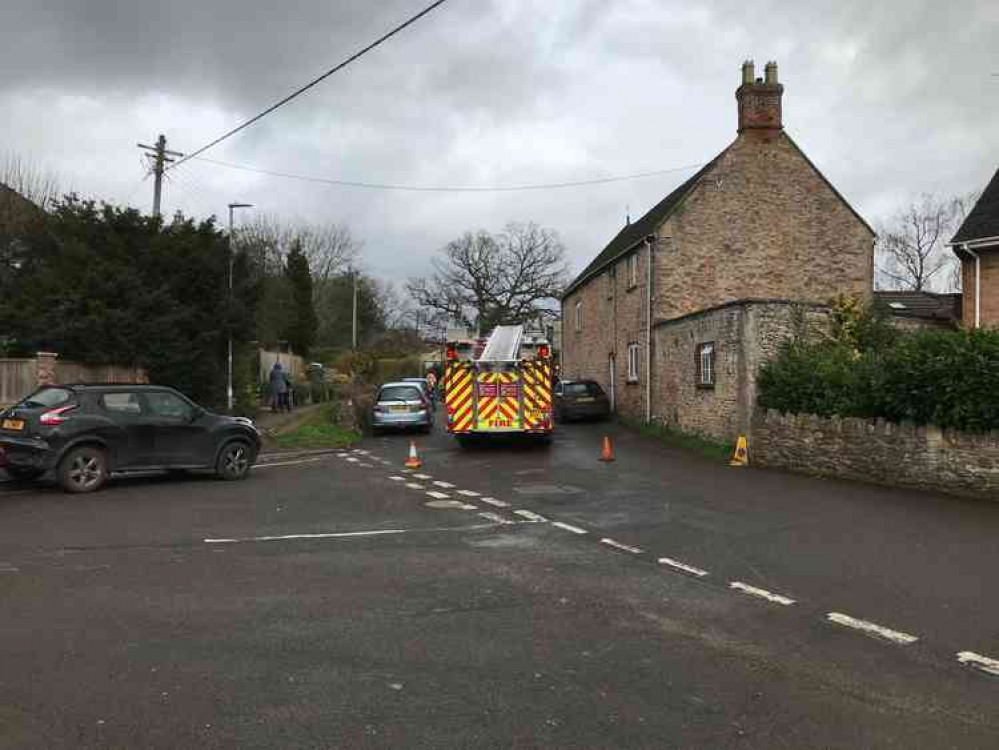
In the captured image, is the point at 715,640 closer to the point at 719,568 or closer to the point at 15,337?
the point at 719,568

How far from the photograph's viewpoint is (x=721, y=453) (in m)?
17.5

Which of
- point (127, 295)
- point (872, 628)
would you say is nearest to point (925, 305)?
point (127, 295)

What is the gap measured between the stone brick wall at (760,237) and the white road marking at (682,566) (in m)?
18.5

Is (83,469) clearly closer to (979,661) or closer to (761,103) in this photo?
(979,661)

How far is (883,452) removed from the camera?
1299 cm

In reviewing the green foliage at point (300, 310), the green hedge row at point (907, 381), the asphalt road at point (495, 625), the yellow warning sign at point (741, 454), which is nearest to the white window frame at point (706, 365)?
the yellow warning sign at point (741, 454)

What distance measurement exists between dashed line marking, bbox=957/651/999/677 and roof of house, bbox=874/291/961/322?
18.6m

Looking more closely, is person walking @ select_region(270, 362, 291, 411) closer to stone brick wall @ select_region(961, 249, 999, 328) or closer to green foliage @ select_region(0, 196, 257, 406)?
green foliage @ select_region(0, 196, 257, 406)

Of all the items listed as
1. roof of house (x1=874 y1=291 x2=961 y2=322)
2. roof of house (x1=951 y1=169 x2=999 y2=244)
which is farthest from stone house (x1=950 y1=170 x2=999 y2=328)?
roof of house (x1=874 y1=291 x2=961 y2=322)

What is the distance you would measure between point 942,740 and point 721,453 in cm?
1390

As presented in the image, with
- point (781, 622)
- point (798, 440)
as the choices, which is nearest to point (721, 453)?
point (798, 440)

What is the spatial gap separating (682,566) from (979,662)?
276 centimetres

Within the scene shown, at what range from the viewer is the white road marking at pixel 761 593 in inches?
245

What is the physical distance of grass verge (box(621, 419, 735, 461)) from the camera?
17578 mm
